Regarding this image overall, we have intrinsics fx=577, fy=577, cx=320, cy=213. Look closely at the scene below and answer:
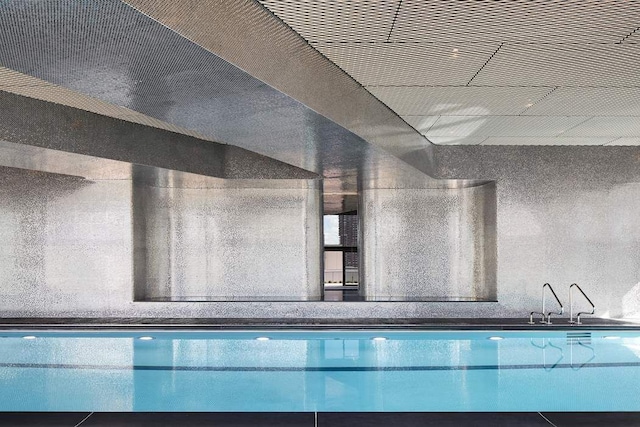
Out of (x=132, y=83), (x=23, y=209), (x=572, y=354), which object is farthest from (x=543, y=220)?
(x=23, y=209)

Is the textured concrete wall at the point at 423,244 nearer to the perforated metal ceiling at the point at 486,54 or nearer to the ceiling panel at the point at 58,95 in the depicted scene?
the perforated metal ceiling at the point at 486,54

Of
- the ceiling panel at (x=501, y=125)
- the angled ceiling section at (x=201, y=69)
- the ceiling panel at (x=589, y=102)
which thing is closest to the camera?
the angled ceiling section at (x=201, y=69)

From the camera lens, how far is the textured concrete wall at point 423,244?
1065cm

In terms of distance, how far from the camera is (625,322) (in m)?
9.05

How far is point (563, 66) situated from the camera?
5.01 m

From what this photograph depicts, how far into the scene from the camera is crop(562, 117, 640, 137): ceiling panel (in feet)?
24.5

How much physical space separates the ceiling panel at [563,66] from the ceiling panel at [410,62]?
177mm

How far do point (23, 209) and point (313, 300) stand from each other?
5.23 meters
